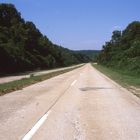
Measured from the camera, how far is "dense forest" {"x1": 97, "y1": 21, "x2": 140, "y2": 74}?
193 feet

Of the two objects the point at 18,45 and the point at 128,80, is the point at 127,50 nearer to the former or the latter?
the point at 18,45

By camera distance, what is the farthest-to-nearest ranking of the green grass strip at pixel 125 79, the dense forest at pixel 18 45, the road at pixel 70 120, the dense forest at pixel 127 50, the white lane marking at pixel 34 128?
1. the dense forest at pixel 18 45
2. the dense forest at pixel 127 50
3. the green grass strip at pixel 125 79
4. the road at pixel 70 120
5. the white lane marking at pixel 34 128

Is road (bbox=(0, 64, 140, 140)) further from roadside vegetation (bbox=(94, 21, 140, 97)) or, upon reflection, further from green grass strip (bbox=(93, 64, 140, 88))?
green grass strip (bbox=(93, 64, 140, 88))

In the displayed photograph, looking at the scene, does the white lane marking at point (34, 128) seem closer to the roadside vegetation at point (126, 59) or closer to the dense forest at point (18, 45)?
the roadside vegetation at point (126, 59)

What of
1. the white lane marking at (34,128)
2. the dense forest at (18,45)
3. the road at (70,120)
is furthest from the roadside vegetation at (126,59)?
the dense forest at (18,45)

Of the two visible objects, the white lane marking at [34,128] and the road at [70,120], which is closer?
the white lane marking at [34,128]

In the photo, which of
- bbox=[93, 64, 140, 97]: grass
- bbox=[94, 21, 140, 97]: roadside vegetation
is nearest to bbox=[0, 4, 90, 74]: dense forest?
bbox=[94, 21, 140, 97]: roadside vegetation

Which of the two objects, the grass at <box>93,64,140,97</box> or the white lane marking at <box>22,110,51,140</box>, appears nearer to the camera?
the white lane marking at <box>22,110,51,140</box>

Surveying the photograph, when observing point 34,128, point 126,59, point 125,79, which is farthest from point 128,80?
point 126,59

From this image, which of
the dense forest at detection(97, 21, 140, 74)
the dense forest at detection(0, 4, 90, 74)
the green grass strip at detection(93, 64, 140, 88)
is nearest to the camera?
the green grass strip at detection(93, 64, 140, 88)

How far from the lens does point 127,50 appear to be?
80688mm

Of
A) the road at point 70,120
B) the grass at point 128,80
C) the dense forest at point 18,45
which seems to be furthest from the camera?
the dense forest at point 18,45

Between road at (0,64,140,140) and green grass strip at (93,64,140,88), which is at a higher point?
road at (0,64,140,140)

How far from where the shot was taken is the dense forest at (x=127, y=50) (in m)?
58.8
